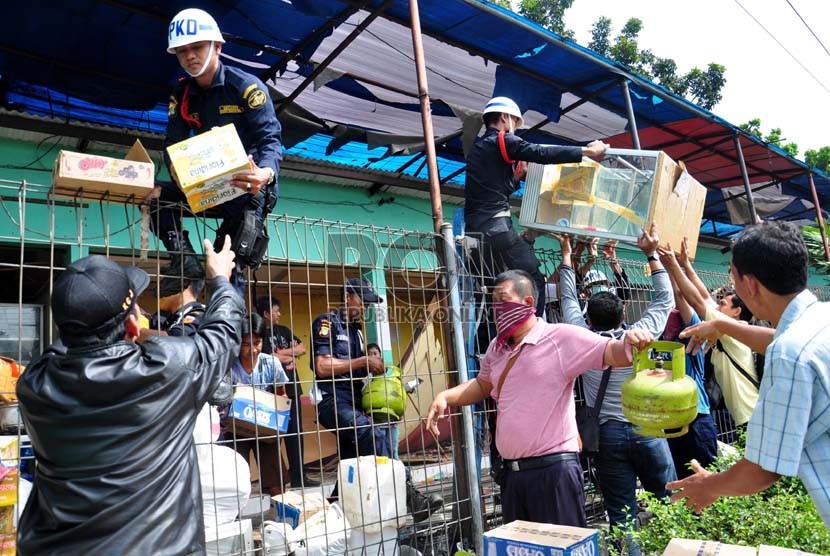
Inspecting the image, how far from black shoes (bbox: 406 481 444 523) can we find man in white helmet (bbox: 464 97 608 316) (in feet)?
4.92

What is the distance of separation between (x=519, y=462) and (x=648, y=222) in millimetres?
1710

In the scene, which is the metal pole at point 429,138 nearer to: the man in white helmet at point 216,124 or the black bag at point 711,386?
the man in white helmet at point 216,124

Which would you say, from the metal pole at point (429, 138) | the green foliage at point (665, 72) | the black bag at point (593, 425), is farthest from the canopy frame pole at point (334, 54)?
the green foliage at point (665, 72)

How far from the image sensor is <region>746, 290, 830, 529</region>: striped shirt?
5.96 ft

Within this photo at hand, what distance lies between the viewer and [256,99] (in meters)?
3.54

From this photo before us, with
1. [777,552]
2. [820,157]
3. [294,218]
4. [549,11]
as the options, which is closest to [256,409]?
[294,218]

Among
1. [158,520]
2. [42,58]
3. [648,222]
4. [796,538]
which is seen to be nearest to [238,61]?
[42,58]

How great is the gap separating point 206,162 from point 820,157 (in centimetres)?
2467

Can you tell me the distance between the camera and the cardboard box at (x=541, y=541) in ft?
7.47

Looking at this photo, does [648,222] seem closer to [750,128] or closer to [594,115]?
[594,115]

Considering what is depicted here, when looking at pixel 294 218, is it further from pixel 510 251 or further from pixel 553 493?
pixel 553 493

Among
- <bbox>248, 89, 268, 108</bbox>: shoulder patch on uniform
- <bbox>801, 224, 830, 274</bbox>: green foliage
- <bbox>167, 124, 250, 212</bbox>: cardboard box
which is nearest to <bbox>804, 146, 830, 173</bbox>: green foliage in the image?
<bbox>801, 224, 830, 274</bbox>: green foliage

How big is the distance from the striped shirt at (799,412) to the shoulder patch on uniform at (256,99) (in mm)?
2840

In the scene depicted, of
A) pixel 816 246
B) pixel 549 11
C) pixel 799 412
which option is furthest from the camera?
pixel 549 11
